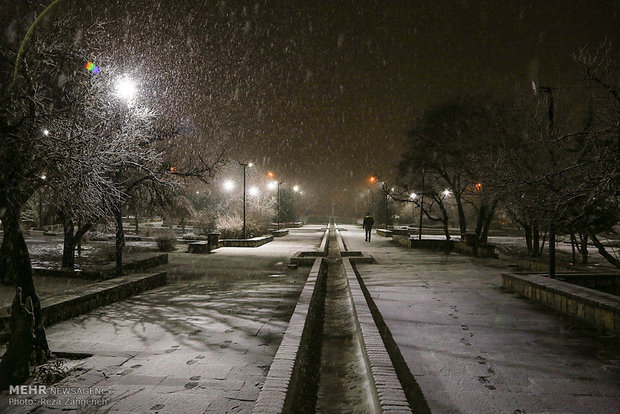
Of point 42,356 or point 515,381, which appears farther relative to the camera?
point 42,356

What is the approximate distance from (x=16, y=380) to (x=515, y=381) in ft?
18.3

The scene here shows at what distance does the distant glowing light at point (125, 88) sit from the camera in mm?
9574

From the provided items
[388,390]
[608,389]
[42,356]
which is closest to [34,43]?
[42,356]

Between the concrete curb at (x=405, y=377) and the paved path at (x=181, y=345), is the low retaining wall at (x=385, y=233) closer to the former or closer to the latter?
the paved path at (x=181, y=345)

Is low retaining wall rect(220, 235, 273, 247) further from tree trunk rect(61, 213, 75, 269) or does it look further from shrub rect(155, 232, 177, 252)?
tree trunk rect(61, 213, 75, 269)

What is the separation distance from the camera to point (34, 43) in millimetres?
6449

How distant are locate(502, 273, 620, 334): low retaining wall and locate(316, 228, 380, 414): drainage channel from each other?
4.22m

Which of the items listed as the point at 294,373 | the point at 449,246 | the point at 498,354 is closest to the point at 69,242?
the point at 294,373

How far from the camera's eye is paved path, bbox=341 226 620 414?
13.7ft

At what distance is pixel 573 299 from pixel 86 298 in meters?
9.53

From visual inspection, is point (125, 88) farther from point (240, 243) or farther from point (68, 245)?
point (240, 243)

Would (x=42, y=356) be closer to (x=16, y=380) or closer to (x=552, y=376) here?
(x=16, y=380)

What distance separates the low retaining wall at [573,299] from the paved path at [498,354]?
0.32 meters

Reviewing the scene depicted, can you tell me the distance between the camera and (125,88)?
981cm
